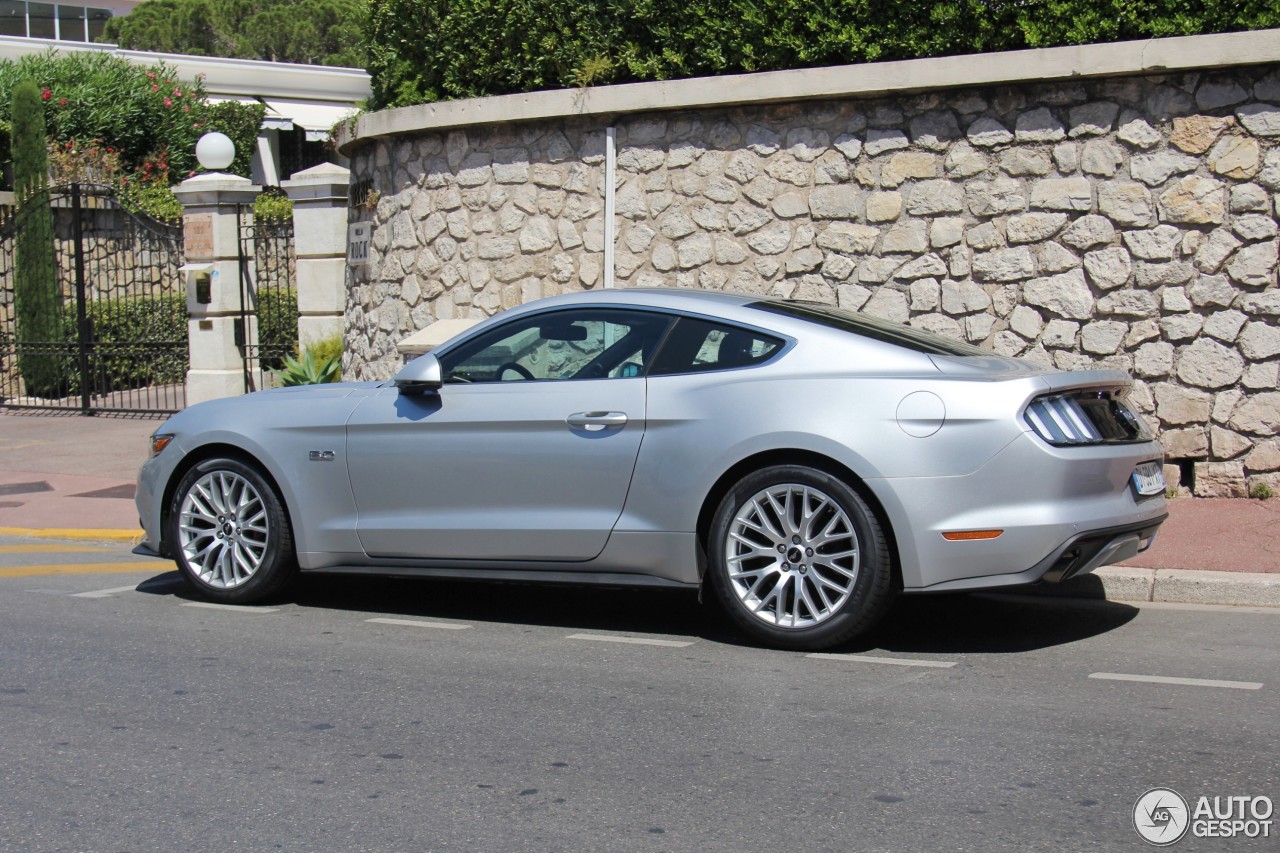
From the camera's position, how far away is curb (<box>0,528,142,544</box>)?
962 cm

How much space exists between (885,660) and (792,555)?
0.60 meters

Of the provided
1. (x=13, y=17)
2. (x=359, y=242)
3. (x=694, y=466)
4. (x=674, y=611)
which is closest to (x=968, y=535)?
(x=694, y=466)

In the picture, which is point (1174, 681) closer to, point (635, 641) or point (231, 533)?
point (635, 641)

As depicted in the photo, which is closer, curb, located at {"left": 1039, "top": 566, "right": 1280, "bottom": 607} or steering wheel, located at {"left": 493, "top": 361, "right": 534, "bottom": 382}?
steering wheel, located at {"left": 493, "top": 361, "right": 534, "bottom": 382}

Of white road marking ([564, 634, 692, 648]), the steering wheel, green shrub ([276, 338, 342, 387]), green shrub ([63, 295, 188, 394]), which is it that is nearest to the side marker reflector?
white road marking ([564, 634, 692, 648])

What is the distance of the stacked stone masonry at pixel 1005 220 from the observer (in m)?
9.41

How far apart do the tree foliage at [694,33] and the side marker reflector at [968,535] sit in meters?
5.42

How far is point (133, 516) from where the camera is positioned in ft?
33.4

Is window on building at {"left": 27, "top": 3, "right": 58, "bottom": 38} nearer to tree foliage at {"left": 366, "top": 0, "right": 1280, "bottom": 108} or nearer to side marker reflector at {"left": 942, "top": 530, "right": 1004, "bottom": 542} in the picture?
tree foliage at {"left": 366, "top": 0, "right": 1280, "bottom": 108}

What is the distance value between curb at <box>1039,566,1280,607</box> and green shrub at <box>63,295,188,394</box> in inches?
540

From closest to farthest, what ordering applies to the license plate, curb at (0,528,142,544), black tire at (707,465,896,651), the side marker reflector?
the side marker reflector, black tire at (707,465,896,651), the license plate, curb at (0,528,142,544)

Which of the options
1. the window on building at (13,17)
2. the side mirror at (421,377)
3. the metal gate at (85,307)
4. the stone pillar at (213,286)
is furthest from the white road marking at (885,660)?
the window on building at (13,17)

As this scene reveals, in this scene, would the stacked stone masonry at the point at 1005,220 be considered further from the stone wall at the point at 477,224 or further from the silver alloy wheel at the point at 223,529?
the silver alloy wheel at the point at 223,529

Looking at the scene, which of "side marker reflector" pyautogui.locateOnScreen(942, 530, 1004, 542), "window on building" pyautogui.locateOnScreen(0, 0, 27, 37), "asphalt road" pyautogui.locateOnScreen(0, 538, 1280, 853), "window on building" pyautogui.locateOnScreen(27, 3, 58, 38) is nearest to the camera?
"asphalt road" pyautogui.locateOnScreen(0, 538, 1280, 853)
